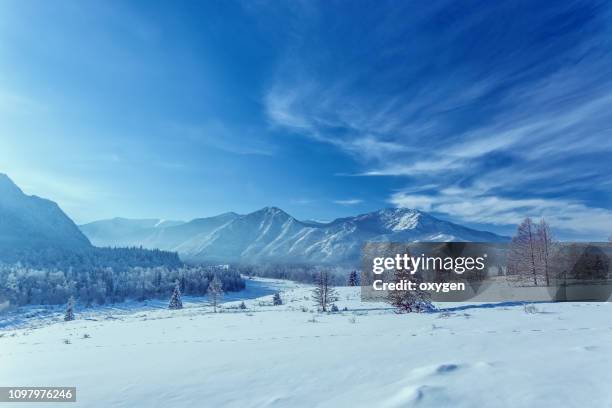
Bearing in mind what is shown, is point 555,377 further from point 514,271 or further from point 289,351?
point 514,271

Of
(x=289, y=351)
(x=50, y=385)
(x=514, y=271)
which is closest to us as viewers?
(x=50, y=385)

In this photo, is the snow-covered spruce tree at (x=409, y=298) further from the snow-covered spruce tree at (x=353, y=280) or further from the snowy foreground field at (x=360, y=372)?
the snow-covered spruce tree at (x=353, y=280)

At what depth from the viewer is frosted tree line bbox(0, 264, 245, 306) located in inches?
4466

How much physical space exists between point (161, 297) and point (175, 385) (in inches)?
5424

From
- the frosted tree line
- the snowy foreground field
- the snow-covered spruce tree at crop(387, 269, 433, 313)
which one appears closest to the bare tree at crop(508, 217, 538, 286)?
the snow-covered spruce tree at crop(387, 269, 433, 313)

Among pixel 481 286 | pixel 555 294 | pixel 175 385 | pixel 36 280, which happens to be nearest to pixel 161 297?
pixel 36 280

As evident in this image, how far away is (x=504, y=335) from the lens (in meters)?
8.55

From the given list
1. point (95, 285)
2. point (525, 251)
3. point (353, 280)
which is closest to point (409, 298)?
point (525, 251)

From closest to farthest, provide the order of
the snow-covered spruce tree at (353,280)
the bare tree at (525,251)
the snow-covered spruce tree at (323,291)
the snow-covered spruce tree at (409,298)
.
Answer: the snow-covered spruce tree at (409,298) < the bare tree at (525,251) < the snow-covered spruce tree at (323,291) < the snow-covered spruce tree at (353,280)

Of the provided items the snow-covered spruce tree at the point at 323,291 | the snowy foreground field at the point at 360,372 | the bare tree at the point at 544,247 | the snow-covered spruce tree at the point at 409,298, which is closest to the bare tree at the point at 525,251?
the bare tree at the point at 544,247

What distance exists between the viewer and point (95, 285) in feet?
401

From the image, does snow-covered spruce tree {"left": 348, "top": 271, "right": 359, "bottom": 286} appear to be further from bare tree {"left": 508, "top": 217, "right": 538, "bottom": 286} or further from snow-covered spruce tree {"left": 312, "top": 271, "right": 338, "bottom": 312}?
bare tree {"left": 508, "top": 217, "right": 538, "bottom": 286}

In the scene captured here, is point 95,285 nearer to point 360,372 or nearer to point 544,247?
point 544,247

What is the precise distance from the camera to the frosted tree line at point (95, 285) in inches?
4466
